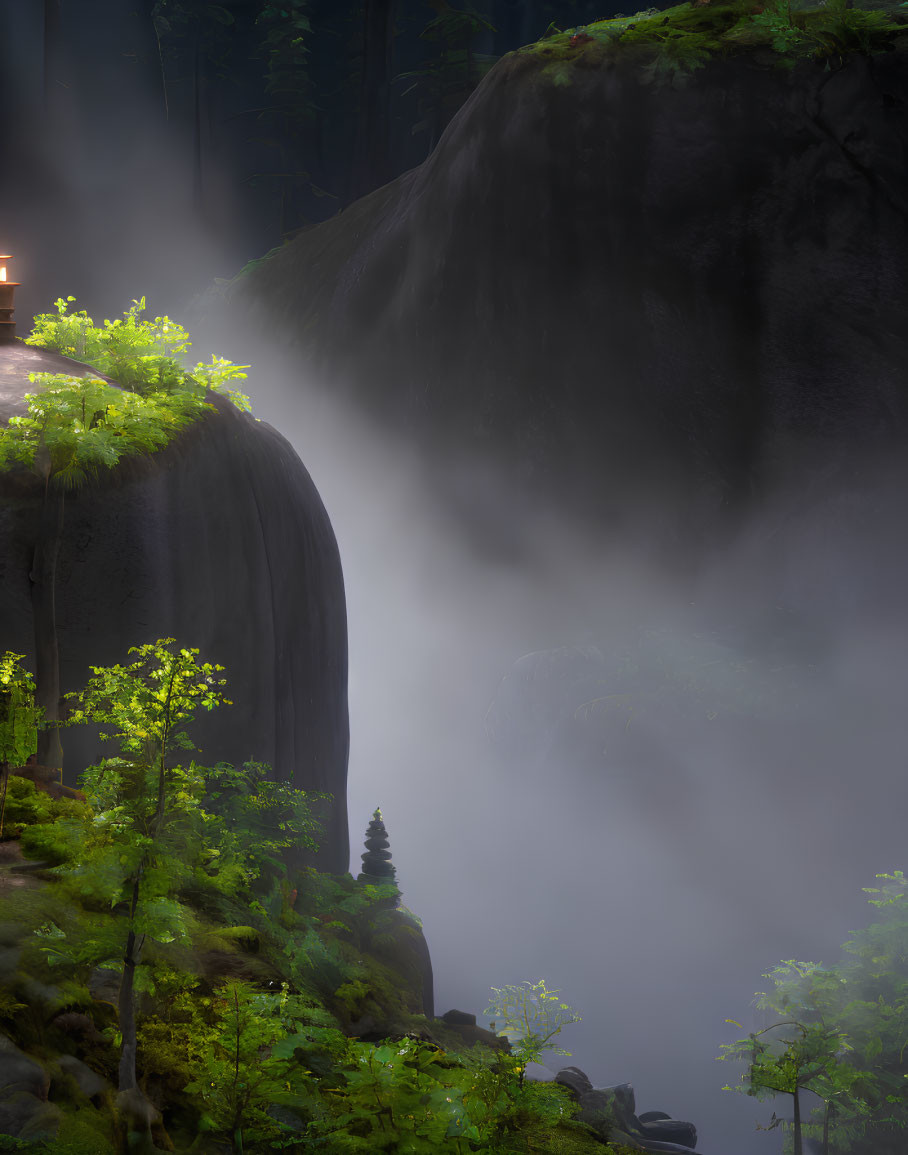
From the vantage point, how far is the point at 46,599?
5.62 meters

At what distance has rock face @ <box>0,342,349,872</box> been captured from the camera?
5887 mm

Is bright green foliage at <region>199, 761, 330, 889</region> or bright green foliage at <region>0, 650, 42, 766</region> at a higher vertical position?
bright green foliage at <region>0, 650, 42, 766</region>

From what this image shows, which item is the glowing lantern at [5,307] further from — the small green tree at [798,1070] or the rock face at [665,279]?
the rock face at [665,279]

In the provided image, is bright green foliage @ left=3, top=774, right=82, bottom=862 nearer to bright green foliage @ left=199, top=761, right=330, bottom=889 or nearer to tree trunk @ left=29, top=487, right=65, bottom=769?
tree trunk @ left=29, top=487, right=65, bottom=769

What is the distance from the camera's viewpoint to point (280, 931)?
5922 millimetres

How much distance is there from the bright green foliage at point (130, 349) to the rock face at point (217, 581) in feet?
0.82

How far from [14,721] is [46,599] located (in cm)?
132

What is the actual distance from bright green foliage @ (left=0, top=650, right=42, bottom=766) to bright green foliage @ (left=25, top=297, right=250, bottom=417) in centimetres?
291

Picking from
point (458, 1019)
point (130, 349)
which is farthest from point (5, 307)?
point (458, 1019)

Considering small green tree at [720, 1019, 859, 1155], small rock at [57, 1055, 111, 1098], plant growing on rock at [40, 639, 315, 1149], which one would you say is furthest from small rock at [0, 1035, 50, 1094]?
small green tree at [720, 1019, 859, 1155]

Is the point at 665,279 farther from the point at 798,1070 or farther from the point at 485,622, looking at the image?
the point at 798,1070

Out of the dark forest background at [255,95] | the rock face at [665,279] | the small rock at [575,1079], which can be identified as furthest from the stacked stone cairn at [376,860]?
the dark forest background at [255,95]

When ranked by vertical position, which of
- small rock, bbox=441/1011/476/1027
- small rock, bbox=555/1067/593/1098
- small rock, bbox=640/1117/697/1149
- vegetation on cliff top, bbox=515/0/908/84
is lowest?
small rock, bbox=640/1117/697/1149

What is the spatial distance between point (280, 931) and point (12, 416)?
402 cm
